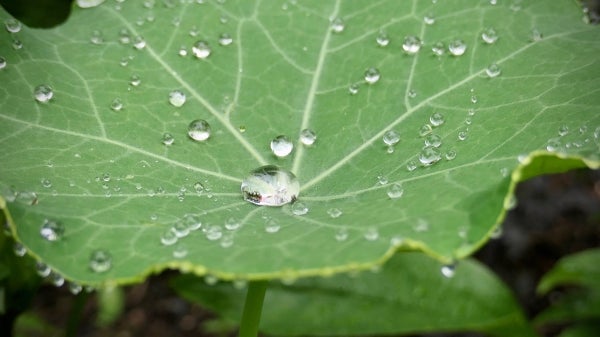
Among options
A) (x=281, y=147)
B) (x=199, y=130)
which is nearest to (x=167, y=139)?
(x=199, y=130)

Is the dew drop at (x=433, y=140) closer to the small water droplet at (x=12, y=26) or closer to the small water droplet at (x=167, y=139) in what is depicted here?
the small water droplet at (x=167, y=139)

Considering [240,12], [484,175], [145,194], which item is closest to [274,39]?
[240,12]

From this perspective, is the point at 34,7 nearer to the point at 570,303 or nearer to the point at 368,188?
the point at 368,188

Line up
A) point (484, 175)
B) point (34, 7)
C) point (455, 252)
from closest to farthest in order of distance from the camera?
point (455, 252) < point (484, 175) < point (34, 7)

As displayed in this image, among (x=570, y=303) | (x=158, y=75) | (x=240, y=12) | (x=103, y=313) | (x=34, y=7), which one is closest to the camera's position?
(x=158, y=75)

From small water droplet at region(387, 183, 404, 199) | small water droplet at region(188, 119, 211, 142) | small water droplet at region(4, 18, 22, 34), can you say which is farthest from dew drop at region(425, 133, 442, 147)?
small water droplet at region(4, 18, 22, 34)

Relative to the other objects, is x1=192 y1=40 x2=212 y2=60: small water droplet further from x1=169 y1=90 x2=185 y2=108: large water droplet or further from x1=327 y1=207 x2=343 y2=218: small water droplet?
x1=327 y1=207 x2=343 y2=218: small water droplet

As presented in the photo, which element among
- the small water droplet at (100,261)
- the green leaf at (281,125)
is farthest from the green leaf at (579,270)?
the small water droplet at (100,261)
